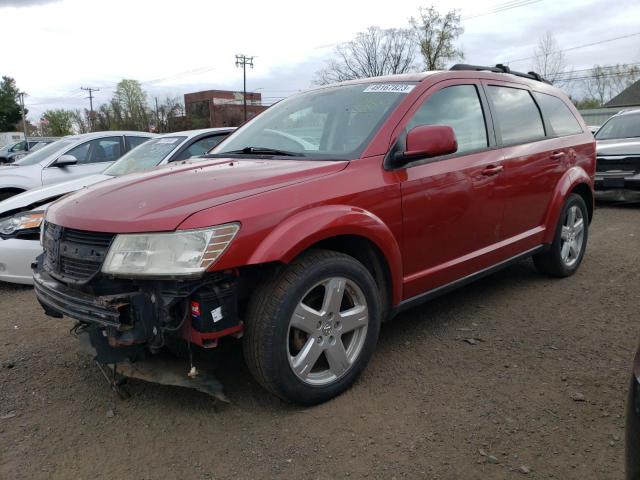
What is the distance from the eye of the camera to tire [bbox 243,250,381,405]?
8.11ft

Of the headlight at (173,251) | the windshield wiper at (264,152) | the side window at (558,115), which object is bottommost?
the headlight at (173,251)

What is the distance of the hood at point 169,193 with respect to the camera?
238 centimetres

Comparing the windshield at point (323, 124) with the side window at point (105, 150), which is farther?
the side window at point (105, 150)

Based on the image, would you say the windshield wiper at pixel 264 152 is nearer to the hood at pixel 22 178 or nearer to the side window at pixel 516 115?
the side window at pixel 516 115

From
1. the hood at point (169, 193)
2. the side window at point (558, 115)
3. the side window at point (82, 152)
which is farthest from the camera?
the side window at point (82, 152)

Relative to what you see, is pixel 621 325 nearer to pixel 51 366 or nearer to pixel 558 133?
pixel 558 133

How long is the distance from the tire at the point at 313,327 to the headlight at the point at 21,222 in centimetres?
329

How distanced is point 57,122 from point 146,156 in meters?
88.6

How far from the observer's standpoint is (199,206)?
7.84 ft

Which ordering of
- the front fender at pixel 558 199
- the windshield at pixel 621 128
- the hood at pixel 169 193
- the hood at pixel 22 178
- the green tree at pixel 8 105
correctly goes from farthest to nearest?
1. the green tree at pixel 8 105
2. the windshield at pixel 621 128
3. the hood at pixel 22 178
4. the front fender at pixel 558 199
5. the hood at pixel 169 193

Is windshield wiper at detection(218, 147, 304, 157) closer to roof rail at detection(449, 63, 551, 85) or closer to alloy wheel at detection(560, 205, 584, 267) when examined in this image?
roof rail at detection(449, 63, 551, 85)

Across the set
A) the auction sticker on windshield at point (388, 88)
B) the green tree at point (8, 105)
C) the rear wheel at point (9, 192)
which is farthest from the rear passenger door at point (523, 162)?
the green tree at point (8, 105)

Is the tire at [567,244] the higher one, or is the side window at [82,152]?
the side window at [82,152]

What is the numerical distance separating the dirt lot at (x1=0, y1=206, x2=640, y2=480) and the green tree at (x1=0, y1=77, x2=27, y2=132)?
66024mm
